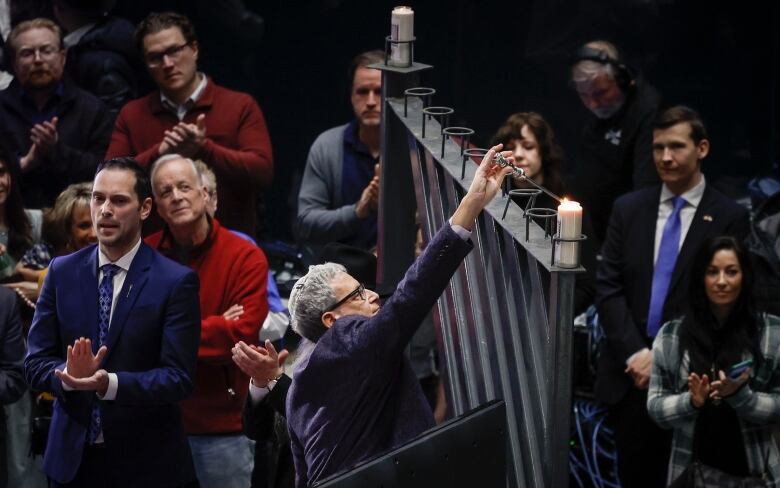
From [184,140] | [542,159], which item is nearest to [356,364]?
[184,140]

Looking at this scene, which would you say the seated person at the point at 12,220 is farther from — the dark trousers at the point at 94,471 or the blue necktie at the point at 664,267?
the blue necktie at the point at 664,267

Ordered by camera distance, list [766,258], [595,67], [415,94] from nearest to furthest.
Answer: [415,94]
[766,258]
[595,67]

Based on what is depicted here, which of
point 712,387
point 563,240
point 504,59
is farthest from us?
point 504,59

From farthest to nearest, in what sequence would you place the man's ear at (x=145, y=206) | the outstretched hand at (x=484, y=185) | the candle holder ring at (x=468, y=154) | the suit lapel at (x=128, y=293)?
the man's ear at (x=145, y=206)
the suit lapel at (x=128, y=293)
the candle holder ring at (x=468, y=154)
the outstretched hand at (x=484, y=185)

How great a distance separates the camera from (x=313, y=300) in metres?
4.24

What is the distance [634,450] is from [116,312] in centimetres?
A: 235

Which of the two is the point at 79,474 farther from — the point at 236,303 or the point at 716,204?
the point at 716,204

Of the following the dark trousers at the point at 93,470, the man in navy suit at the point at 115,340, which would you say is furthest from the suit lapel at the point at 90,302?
the dark trousers at the point at 93,470

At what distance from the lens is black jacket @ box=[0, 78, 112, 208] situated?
675 centimetres

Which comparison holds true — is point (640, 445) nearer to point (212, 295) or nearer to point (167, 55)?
point (212, 295)

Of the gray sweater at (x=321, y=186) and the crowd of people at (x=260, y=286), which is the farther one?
the gray sweater at (x=321, y=186)

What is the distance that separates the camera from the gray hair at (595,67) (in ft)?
23.7

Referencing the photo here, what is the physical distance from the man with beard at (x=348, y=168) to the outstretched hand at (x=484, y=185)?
271 cm

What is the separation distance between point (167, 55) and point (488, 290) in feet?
10.2
